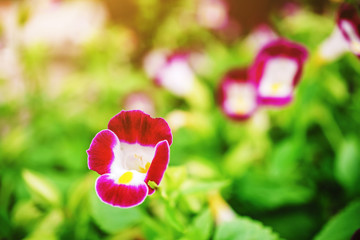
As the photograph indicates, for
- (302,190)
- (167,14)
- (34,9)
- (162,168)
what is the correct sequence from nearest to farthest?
(162,168) < (302,190) < (34,9) < (167,14)

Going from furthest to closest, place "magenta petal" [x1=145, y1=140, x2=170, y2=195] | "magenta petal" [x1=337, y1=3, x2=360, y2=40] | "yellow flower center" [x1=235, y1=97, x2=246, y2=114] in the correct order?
"yellow flower center" [x1=235, y1=97, x2=246, y2=114]
"magenta petal" [x1=337, y1=3, x2=360, y2=40]
"magenta petal" [x1=145, y1=140, x2=170, y2=195]

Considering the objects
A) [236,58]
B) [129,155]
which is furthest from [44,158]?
[236,58]

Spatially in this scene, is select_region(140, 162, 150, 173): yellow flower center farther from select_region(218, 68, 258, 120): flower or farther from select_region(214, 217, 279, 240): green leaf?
select_region(218, 68, 258, 120): flower

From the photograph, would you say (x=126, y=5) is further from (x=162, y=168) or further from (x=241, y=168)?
(x=162, y=168)

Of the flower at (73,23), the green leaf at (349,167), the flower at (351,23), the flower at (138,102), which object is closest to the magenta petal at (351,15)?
the flower at (351,23)

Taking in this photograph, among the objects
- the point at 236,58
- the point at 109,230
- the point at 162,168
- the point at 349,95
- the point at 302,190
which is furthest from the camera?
the point at 236,58

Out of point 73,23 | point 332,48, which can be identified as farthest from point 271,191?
point 73,23

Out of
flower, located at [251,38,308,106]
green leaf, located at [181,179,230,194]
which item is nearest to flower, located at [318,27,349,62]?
flower, located at [251,38,308,106]

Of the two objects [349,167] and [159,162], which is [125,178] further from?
[349,167]

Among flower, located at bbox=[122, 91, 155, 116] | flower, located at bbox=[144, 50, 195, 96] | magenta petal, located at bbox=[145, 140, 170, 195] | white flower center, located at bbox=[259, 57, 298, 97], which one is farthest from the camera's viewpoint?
flower, located at bbox=[122, 91, 155, 116]
